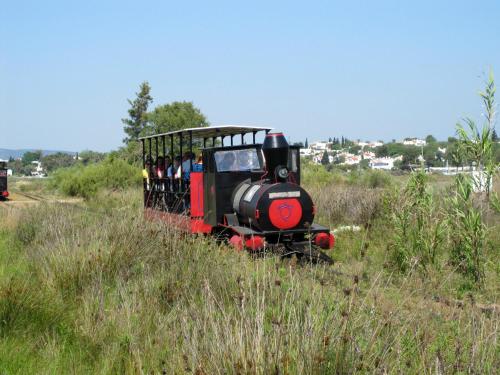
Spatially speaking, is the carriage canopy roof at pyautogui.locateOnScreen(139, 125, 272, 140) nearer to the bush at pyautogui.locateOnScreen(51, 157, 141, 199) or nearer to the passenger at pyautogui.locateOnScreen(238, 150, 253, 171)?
the passenger at pyautogui.locateOnScreen(238, 150, 253, 171)

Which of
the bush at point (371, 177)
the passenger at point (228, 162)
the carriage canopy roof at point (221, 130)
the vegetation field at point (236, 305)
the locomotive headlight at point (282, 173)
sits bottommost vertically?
the vegetation field at point (236, 305)

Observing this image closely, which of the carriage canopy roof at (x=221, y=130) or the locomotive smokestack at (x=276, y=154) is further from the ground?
the carriage canopy roof at (x=221, y=130)

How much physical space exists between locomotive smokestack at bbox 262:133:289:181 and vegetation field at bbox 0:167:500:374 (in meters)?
2.14

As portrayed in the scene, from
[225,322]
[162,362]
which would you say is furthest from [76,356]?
[225,322]

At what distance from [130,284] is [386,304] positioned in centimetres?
343

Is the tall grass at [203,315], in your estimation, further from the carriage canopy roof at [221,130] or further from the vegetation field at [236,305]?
the carriage canopy roof at [221,130]

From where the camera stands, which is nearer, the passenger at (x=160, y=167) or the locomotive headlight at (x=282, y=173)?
the locomotive headlight at (x=282, y=173)

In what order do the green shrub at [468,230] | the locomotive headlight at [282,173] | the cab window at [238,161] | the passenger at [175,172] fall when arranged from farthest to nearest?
1. the passenger at [175,172]
2. the cab window at [238,161]
3. the locomotive headlight at [282,173]
4. the green shrub at [468,230]

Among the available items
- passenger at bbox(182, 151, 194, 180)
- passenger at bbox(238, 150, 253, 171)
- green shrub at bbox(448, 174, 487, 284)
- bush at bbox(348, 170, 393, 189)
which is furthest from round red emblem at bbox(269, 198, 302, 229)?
bush at bbox(348, 170, 393, 189)

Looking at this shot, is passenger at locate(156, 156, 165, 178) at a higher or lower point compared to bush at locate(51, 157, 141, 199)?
higher

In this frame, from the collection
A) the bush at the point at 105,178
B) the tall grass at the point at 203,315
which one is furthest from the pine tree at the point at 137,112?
the tall grass at the point at 203,315

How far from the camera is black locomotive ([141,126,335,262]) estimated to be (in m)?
11.9

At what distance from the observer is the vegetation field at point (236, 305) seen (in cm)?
427

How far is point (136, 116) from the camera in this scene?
7488 centimetres
